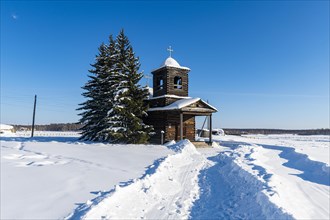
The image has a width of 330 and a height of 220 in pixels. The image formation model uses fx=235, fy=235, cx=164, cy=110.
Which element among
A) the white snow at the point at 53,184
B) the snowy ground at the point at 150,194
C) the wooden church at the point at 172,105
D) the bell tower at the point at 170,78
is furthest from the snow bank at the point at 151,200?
the bell tower at the point at 170,78

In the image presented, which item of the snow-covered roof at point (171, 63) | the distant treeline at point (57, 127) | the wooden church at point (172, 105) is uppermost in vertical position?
the snow-covered roof at point (171, 63)

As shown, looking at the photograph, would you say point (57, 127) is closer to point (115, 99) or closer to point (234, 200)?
point (115, 99)

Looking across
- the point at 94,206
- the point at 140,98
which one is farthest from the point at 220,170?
the point at 140,98

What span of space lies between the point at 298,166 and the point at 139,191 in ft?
28.9

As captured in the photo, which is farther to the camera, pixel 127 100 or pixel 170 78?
pixel 170 78

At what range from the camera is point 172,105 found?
828 inches

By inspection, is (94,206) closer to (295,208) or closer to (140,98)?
(295,208)

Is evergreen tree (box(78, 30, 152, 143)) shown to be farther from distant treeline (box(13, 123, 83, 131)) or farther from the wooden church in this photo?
distant treeline (box(13, 123, 83, 131))

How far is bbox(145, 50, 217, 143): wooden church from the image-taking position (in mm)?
21383

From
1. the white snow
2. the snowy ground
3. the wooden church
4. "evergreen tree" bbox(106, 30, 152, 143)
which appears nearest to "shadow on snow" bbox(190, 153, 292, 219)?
the snowy ground

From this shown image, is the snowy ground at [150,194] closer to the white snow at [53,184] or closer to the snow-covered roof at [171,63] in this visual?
the white snow at [53,184]

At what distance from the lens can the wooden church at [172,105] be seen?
2138 cm

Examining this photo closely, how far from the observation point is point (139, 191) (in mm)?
5988

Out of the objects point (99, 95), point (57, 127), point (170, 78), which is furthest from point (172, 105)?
point (57, 127)
